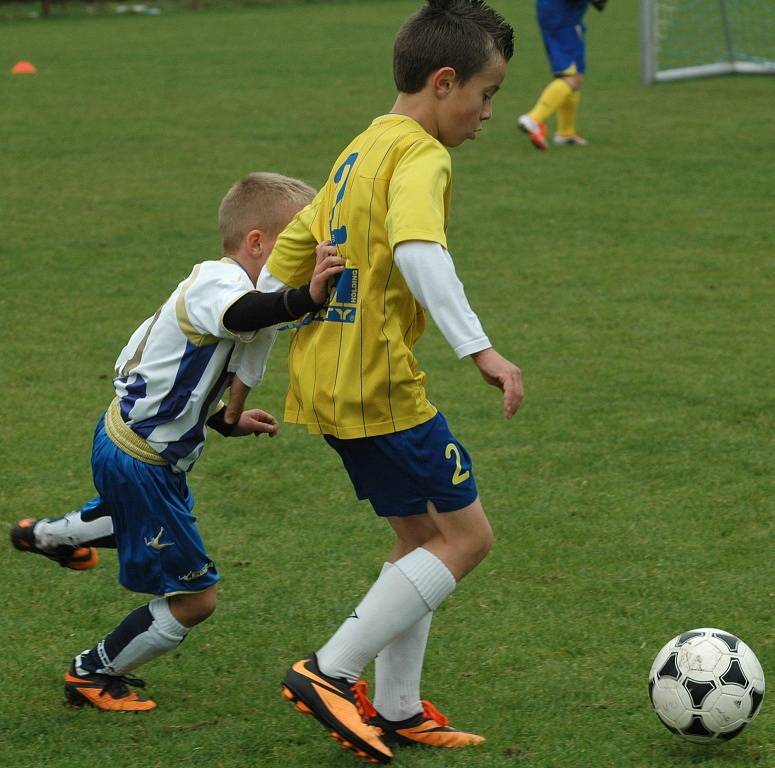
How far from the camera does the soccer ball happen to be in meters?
3.20

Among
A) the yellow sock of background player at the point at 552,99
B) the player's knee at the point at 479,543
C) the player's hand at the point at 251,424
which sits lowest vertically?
the yellow sock of background player at the point at 552,99

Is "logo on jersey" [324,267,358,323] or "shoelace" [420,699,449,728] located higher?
"logo on jersey" [324,267,358,323]

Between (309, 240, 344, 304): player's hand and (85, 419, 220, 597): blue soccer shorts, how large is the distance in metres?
0.65

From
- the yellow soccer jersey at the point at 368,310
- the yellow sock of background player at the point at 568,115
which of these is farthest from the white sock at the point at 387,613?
the yellow sock of background player at the point at 568,115

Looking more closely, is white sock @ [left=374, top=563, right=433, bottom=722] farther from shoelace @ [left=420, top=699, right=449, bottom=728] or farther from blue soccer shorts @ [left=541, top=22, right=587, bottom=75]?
blue soccer shorts @ [left=541, top=22, right=587, bottom=75]

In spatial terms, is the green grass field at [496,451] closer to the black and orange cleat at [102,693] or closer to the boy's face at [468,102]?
the black and orange cleat at [102,693]

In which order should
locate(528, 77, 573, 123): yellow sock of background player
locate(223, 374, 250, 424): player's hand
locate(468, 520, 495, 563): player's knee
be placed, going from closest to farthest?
locate(468, 520, 495, 563): player's knee → locate(223, 374, 250, 424): player's hand → locate(528, 77, 573, 123): yellow sock of background player

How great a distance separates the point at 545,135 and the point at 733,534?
27.1ft

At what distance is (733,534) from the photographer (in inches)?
182

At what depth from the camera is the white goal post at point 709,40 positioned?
52.2ft

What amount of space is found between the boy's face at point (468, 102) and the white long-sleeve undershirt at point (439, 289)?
1.39ft

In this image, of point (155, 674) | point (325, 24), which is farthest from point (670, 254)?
point (325, 24)

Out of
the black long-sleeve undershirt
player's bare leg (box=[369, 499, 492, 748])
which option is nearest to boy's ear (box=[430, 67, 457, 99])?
the black long-sleeve undershirt

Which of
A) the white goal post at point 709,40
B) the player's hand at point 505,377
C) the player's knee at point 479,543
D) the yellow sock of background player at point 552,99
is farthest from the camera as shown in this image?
the white goal post at point 709,40
